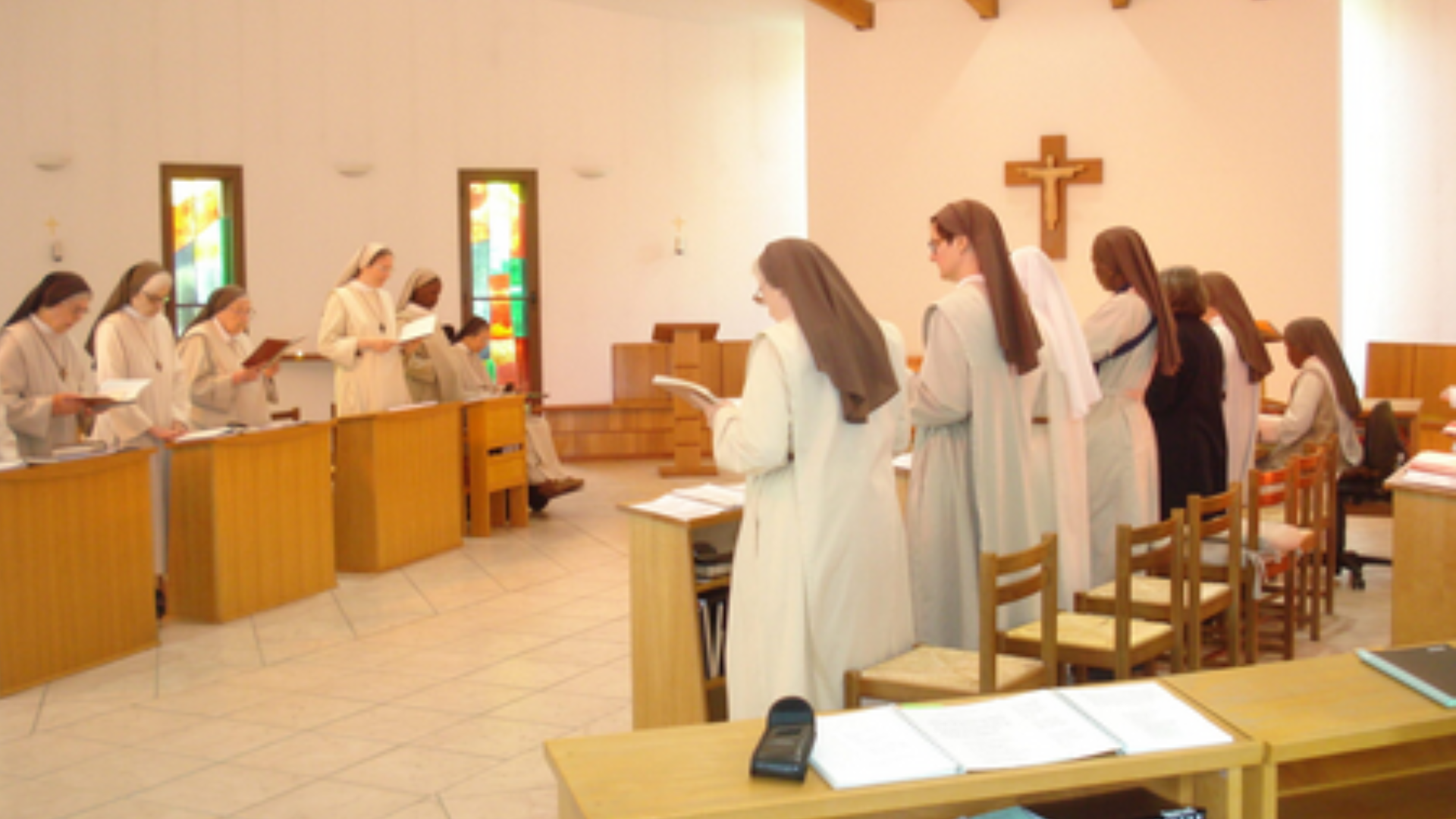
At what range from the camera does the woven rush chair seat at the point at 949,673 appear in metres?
3.13

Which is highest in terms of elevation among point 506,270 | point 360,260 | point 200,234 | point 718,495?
point 200,234

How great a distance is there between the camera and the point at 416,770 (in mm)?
4180

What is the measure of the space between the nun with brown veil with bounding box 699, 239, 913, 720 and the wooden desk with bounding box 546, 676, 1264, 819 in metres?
1.23

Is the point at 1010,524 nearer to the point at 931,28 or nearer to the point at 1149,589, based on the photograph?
the point at 1149,589

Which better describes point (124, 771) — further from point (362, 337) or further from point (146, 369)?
point (362, 337)

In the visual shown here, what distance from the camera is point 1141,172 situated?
35.3ft

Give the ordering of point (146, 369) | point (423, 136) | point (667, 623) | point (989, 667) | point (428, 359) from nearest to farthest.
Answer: point (989, 667) → point (667, 623) → point (146, 369) → point (428, 359) → point (423, 136)

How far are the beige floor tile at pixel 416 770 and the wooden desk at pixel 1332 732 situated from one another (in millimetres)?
2579

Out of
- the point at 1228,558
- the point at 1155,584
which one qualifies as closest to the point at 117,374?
the point at 1155,584

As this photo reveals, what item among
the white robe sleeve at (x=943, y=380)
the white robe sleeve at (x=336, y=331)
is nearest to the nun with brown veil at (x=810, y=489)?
the white robe sleeve at (x=943, y=380)

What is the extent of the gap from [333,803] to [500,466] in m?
4.83

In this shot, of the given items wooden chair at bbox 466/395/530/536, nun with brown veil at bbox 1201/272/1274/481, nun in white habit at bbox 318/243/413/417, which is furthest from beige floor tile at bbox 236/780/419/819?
wooden chair at bbox 466/395/530/536

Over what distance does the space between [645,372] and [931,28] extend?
4203 millimetres

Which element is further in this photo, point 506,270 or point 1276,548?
point 506,270
